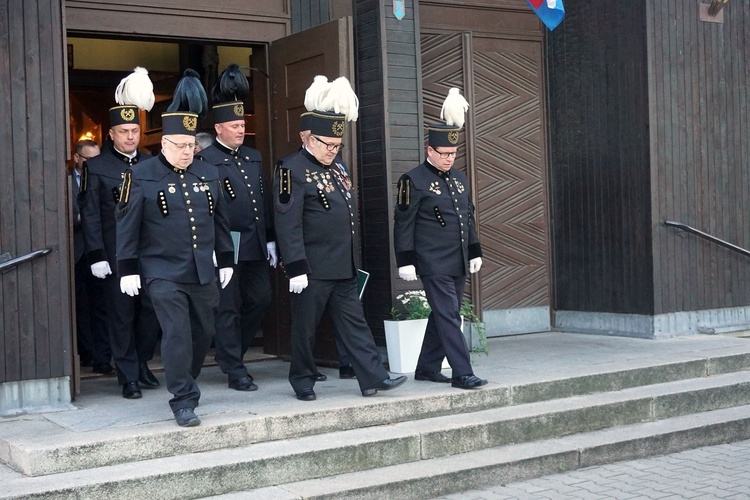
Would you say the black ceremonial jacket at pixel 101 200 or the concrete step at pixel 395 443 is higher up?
the black ceremonial jacket at pixel 101 200

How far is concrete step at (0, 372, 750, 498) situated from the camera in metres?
5.23

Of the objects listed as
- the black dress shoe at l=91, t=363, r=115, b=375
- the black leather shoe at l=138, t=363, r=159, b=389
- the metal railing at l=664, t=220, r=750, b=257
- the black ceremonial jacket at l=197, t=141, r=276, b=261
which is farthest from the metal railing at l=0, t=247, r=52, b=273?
the metal railing at l=664, t=220, r=750, b=257

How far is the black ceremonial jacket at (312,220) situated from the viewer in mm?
6535

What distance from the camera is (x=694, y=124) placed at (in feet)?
32.1

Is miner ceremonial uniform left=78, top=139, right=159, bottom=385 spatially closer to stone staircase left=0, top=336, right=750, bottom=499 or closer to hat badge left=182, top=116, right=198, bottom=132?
A: stone staircase left=0, top=336, right=750, bottom=499

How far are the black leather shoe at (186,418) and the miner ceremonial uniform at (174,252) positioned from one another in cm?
3

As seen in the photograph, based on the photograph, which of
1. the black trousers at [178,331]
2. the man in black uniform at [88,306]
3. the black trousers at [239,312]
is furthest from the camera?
the man in black uniform at [88,306]

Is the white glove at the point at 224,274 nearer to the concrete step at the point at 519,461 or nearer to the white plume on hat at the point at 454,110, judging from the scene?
the concrete step at the point at 519,461

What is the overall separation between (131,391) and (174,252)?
4.38 feet

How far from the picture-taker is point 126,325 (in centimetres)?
695

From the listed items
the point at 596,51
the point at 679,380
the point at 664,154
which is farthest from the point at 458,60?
the point at 679,380

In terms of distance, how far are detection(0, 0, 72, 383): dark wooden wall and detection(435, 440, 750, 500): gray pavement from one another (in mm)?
2765

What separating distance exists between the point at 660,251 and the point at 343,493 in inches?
200

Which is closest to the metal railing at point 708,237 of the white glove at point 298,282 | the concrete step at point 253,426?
the concrete step at point 253,426
